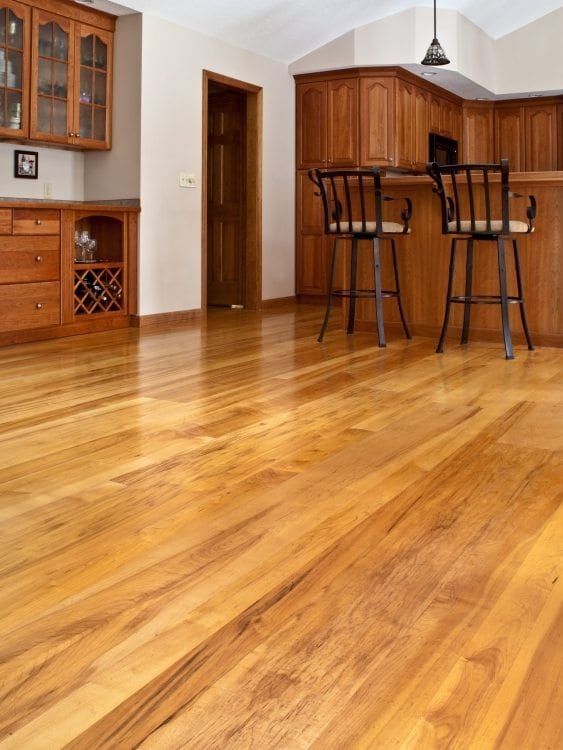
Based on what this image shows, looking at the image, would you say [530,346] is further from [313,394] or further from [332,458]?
[332,458]

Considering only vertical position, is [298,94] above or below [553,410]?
above

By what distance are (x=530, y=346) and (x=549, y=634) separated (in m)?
3.57

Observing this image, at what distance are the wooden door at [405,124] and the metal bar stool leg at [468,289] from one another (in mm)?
3326

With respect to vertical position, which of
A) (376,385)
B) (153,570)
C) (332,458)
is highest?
(376,385)

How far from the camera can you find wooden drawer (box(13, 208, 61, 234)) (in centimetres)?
500

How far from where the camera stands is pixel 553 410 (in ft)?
10.2

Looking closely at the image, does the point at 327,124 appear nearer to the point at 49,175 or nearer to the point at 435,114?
the point at 435,114

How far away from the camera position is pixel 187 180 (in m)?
6.57

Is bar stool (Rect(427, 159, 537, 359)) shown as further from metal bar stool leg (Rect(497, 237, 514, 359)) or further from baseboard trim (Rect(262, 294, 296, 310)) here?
baseboard trim (Rect(262, 294, 296, 310))

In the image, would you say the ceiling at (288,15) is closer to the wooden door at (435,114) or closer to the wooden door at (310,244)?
the wooden door at (435,114)

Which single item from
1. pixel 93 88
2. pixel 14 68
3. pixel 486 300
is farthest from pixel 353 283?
pixel 14 68

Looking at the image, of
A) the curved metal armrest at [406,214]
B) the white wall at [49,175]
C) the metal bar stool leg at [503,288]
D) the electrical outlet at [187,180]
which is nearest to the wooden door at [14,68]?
the white wall at [49,175]

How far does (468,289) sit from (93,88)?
10.1ft

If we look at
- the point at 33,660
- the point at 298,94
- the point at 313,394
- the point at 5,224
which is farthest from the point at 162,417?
the point at 298,94
